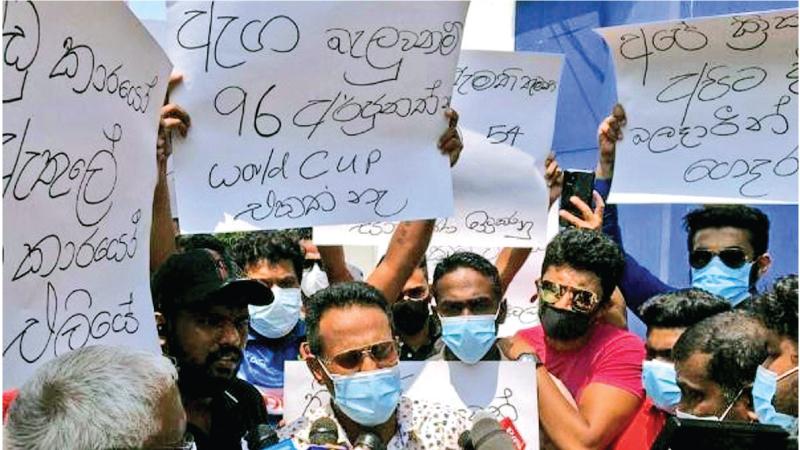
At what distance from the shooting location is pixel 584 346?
394cm

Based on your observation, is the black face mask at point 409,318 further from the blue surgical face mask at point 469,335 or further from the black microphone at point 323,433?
the black microphone at point 323,433

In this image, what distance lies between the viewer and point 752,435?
76.3 inches

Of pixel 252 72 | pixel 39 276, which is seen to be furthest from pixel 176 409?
pixel 252 72

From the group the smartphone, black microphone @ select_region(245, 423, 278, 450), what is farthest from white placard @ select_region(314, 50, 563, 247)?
black microphone @ select_region(245, 423, 278, 450)

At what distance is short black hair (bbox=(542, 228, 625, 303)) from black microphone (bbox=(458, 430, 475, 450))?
99 centimetres

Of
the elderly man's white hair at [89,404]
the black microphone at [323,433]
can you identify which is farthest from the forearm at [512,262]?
the elderly man's white hair at [89,404]

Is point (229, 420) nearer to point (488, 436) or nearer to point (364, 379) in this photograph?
point (364, 379)

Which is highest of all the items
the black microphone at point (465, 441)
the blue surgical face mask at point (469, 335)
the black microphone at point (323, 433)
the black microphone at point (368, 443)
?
A: the blue surgical face mask at point (469, 335)

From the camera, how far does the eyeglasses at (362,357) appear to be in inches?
128

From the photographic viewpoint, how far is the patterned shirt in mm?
Result: 3182

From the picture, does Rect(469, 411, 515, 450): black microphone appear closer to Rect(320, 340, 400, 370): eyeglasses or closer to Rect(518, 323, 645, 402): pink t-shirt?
Rect(320, 340, 400, 370): eyeglasses

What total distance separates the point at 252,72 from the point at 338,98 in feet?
0.96

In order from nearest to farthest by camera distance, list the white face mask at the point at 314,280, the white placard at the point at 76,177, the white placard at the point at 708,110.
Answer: the white placard at the point at 76,177 < the white placard at the point at 708,110 < the white face mask at the point at 314,280

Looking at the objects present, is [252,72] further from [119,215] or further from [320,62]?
[119,215]
